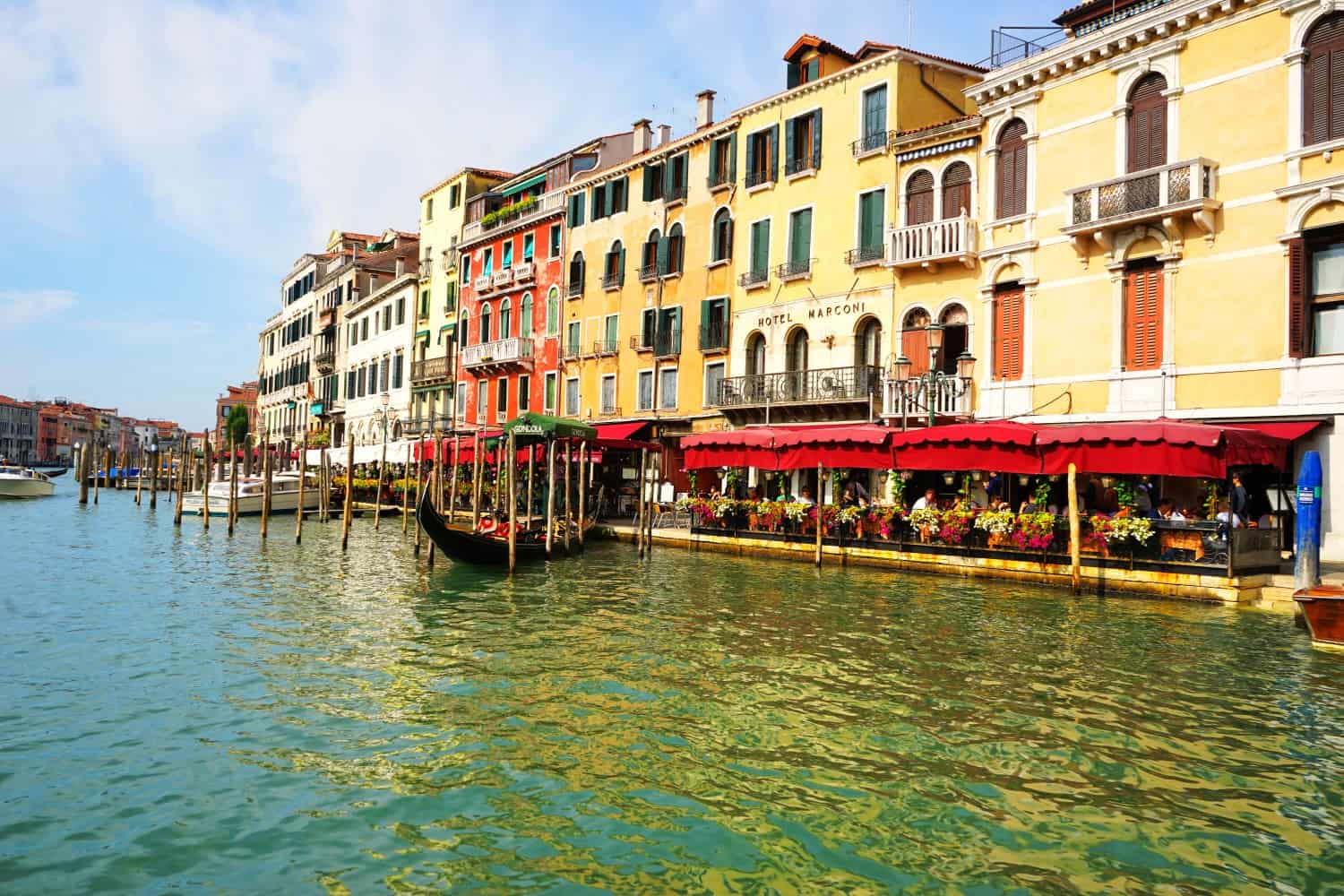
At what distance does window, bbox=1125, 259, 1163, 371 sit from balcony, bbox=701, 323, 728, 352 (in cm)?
1192

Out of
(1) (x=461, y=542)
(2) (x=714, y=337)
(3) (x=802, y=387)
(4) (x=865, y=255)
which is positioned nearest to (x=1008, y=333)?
(4) (x=865, y=255)

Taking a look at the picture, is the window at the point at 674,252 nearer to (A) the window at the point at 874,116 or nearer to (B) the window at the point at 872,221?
(B) the window at the point at 872,221

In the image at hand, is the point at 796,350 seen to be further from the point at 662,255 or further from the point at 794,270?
the point at 662,255

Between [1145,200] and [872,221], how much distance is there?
729 centimetres

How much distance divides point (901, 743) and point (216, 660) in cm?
701

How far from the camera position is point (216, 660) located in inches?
413

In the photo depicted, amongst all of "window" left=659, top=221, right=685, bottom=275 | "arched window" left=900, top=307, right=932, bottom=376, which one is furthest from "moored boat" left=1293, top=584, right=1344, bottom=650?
"window" left=659, top=221, right=685, bottom=275

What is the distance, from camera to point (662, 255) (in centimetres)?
3073

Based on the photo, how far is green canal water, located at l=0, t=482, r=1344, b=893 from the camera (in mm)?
5711

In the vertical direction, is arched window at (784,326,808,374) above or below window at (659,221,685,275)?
below

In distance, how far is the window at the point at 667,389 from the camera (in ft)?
99.4

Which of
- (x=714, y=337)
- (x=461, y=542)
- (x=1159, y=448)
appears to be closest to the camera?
(x=1159, y=448)

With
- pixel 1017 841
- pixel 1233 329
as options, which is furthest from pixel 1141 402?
pixel 1017 841

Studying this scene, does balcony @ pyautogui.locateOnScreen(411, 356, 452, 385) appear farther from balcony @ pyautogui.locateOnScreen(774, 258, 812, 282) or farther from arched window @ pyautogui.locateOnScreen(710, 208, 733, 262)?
balcony @ pyautogui.locateOnScreen(774, 258, 812, 282)
